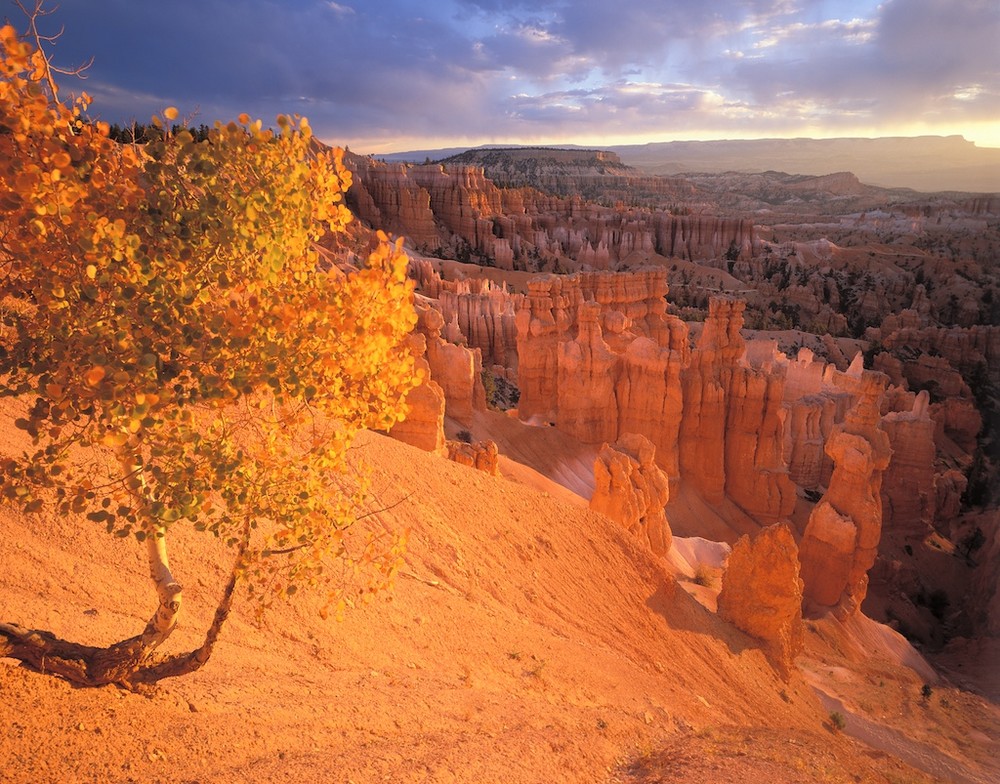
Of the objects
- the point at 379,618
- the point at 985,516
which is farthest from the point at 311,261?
the point at 985,516

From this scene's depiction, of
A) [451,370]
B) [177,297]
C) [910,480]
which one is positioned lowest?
[910,480]

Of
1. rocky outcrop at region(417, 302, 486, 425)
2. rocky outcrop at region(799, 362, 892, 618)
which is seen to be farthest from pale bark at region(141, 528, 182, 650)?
rocky outcrop at region(799, 362, 892, 618)

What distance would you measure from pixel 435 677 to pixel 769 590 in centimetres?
830

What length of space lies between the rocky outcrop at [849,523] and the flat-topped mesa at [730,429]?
12.8 feet

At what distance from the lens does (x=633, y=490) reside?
50.0 ft

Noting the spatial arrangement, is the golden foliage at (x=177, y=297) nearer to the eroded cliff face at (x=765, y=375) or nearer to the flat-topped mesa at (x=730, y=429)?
the eroded cliff face at (x=765, y=375)

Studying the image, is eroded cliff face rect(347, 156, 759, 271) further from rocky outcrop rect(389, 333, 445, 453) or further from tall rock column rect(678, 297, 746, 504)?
rocky outcrop rect(389, 333, 445, 453)

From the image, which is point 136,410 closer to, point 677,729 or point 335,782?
point 335,782

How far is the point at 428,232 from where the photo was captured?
68500mm

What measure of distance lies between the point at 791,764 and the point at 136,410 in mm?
7591

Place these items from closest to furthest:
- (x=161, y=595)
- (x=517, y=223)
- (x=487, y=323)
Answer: (x=161, y=595)
(x=487, y=323)
(x=517, y=223)

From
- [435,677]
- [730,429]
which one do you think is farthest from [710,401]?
[435,677]

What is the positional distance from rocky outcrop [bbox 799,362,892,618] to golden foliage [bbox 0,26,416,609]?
1738 centimetres

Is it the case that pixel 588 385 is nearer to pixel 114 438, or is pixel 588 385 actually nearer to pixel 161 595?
pixel 161 595
